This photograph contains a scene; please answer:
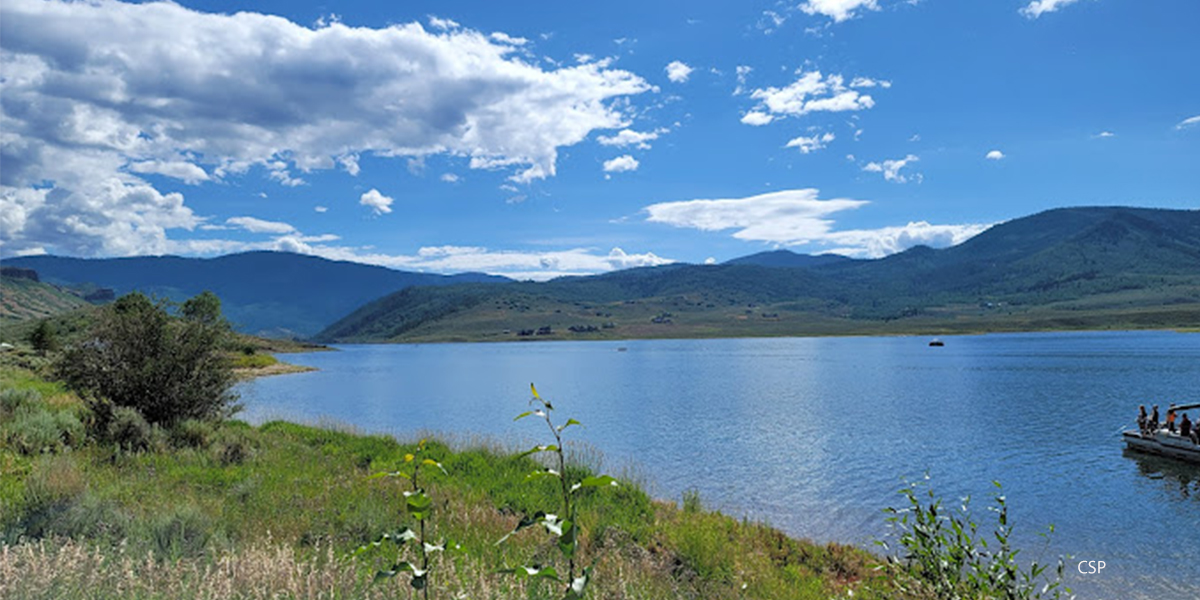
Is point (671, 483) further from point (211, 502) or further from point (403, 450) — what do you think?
point (211, 502)

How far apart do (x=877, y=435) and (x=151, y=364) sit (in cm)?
3554

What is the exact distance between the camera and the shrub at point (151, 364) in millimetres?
21000

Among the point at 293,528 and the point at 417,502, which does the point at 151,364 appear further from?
the point at 417,502

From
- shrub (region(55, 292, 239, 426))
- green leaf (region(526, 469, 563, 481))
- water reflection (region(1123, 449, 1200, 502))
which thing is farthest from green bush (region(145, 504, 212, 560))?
water reflection (region(1123, 449, 1200, 502))

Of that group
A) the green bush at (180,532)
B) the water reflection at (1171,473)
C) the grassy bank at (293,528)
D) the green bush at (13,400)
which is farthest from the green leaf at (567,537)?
the water reflection at (1171,473)

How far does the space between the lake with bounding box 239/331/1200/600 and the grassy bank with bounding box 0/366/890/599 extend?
6.95 m

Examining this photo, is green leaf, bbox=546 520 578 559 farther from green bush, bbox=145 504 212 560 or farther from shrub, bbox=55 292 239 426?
shrub, bbox=55 292 239 426

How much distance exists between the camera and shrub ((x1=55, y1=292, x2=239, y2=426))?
21.0m

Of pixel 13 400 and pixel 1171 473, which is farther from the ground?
pixel 13 400

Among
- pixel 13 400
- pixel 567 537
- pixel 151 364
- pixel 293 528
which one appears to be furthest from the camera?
pixel 13 400

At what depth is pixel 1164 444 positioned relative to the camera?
108 ft

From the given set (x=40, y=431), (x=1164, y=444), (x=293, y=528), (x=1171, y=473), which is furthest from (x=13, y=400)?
(x=1164, y=444)

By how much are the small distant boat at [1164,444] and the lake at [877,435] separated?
1.07 meters

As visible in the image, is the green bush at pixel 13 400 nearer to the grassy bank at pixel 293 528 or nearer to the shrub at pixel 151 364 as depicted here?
the grassy bank at pixel 293 528
